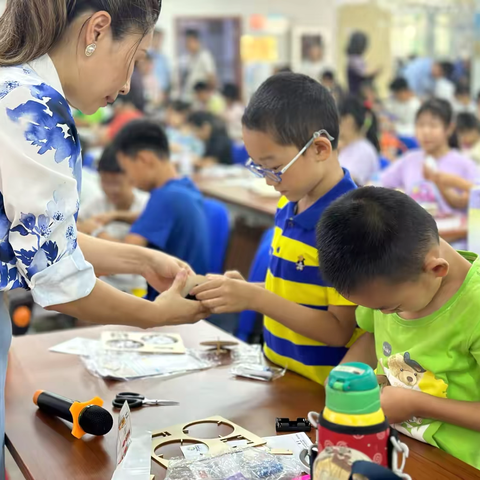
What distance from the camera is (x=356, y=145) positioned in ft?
16.8

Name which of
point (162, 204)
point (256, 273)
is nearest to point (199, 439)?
point (256, 273)

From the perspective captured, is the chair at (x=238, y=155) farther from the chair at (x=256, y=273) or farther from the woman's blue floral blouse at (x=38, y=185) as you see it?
the woman's blue floral blouse at (x=38, y=185)

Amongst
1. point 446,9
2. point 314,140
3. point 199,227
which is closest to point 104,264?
point 314,140

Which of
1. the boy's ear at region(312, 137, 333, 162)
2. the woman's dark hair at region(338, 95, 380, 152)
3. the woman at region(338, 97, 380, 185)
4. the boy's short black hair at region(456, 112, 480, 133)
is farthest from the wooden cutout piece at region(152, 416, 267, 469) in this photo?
the boy's short black hair at region(456, 112, 480, 133)

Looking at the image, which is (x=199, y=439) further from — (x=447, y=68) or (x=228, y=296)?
(x=447, y=68)

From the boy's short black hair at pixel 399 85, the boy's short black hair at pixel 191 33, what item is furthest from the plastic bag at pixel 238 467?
the boy's short black hair at pixel 191 33

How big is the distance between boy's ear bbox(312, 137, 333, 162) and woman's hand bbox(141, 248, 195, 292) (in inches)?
16.7

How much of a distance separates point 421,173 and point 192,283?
288cm

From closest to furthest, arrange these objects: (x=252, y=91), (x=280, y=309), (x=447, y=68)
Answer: (x=280, y=309), (x=252, y=91), (x=447, y=68)

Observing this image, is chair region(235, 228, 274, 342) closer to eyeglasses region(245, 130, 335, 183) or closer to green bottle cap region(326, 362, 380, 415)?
eyeglasses region(245, 130, 335, 183)

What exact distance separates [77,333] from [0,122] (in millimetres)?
972

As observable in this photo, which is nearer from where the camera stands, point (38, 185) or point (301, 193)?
point (38, 185)

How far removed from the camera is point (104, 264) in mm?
1745

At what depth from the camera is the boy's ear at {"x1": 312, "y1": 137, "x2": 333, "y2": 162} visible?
1.64m
